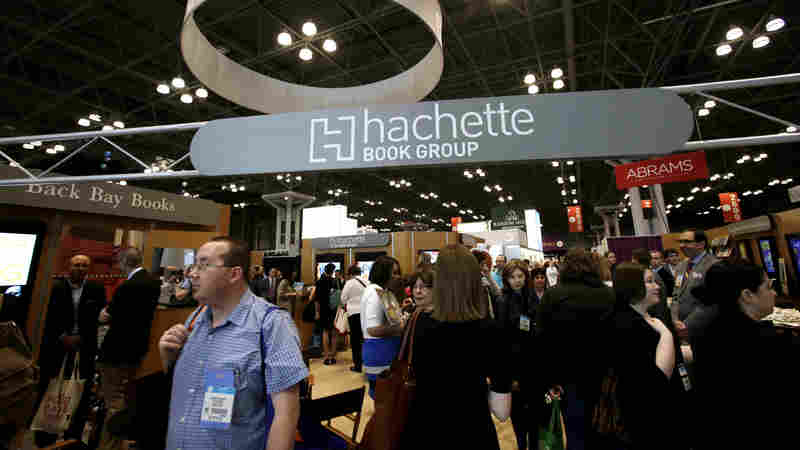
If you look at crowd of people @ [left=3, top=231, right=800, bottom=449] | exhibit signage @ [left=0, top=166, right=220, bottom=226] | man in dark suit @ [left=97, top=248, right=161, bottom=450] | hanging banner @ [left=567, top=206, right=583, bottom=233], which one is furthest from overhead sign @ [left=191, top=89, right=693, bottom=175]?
hanging banner @ [left=567, top=206, right=583, bottom=233]

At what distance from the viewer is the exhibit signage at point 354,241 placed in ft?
30.0

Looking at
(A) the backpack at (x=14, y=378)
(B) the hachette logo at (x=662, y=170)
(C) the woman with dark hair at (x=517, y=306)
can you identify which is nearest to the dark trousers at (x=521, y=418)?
(C) the woman with dark hair at (x=517, y=306)

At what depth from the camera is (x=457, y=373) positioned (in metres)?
1.35

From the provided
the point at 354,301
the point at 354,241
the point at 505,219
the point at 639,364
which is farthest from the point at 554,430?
the point at 505,219

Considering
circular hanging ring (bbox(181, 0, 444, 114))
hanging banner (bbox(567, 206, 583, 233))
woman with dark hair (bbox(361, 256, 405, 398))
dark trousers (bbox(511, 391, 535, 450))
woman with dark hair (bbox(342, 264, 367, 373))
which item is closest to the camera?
circular hanging ring (bbox(181, 0, 444, 114))

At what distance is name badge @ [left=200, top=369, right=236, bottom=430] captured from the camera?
108cm

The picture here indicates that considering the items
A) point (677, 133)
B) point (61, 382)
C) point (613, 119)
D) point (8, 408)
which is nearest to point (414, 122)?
point (613, 119)

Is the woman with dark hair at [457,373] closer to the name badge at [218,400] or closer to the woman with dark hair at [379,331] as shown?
the name badge at [218,400]

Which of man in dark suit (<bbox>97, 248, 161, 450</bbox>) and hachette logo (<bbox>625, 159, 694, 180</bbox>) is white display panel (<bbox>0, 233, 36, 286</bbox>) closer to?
man in dark suit (<bbox>97, 248, 161, 450</bbox>)

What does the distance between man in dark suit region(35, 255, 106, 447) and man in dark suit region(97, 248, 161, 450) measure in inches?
9.6

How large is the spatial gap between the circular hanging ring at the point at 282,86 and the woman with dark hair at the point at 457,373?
158cm

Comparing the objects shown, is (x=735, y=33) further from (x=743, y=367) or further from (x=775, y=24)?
(x=743, y=367)

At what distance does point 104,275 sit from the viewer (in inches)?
213

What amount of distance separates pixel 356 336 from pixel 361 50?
5.36 meters
